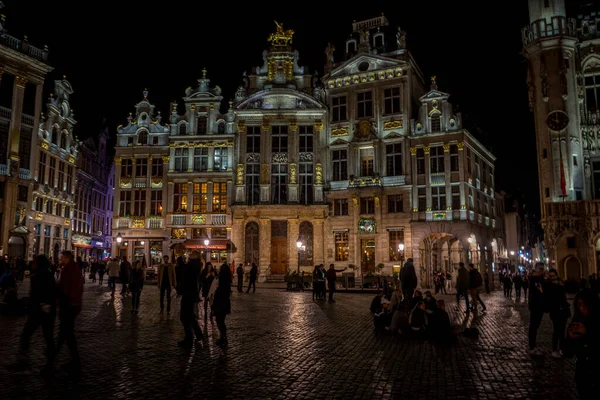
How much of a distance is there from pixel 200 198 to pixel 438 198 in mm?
19801

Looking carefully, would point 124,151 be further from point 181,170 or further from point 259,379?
point 259,379

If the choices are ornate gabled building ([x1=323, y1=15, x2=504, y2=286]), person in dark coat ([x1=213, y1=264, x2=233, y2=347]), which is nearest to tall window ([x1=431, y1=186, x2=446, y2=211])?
ornate gabled building ([x1=323, y1=15, x2=504, y2=286])

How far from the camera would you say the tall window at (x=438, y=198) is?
39656 millimetres

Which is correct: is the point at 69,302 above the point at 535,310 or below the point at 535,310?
above

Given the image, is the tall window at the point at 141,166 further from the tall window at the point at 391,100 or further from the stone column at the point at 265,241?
the tall window at the point at 391,100

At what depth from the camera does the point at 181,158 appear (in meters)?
43.9

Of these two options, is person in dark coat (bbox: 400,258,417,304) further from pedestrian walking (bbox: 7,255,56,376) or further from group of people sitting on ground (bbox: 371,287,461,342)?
pedestrian walking (bbox: 7,255,56,376)

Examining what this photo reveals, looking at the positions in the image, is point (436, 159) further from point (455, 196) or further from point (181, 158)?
A: point (181, 158)

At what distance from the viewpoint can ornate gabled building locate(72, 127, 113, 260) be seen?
176ft

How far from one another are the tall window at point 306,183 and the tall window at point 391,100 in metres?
7.92

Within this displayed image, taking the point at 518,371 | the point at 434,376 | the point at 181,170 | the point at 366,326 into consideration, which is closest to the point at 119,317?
the point at 366,326

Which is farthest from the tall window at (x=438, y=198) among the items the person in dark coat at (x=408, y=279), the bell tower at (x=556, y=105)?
the person in dark coat at (x=408, y=279)

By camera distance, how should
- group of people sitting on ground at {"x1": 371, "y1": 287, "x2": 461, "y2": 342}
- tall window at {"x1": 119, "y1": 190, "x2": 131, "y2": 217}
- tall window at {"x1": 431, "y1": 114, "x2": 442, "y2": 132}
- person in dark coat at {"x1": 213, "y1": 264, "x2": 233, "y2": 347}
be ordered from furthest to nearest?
tall window at {"x1": 119, "y1": 190, "x2": 131, "y2": 217} < tall window at {"x1": 431, "y1": 114, "x2": 442, "y2": 132} < group of people sitting on ground at {"x1": 371, "y1": 287, "x2": 461, "y2": 342} < person in dark coat at {"x1": 213, "y1": 264, "x2": 233, "y2": 347}

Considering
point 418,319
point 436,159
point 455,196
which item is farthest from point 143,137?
point 418,319
